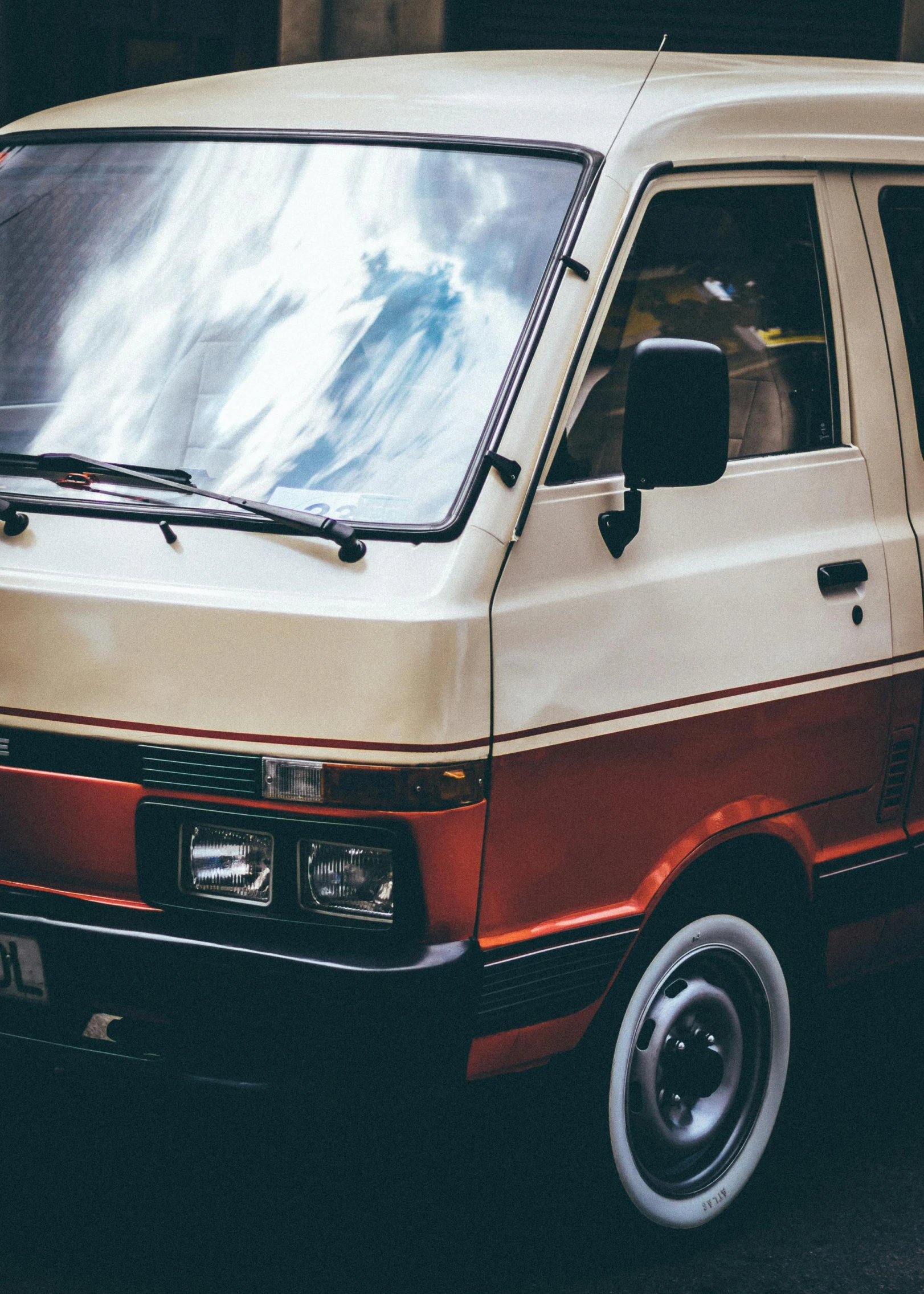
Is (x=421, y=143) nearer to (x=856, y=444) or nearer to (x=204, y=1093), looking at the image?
(x=856, y=444)

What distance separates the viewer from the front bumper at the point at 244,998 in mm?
2684

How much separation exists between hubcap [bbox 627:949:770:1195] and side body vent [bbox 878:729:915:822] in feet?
1.61

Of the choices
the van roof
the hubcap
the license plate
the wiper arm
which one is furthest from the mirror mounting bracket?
the license plate

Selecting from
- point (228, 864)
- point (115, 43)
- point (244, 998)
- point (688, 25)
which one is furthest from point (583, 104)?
point (688, 25)

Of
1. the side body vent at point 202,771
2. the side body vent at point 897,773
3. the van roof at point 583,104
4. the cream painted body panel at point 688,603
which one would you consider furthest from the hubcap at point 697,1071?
the van roof at point 583,104

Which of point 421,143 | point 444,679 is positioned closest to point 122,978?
point 444,679

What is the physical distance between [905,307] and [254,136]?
4.85 ft

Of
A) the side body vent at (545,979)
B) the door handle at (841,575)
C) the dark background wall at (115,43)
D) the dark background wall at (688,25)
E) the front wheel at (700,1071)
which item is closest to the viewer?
the side body vent at (545,979)

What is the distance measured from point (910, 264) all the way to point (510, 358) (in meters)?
1.26

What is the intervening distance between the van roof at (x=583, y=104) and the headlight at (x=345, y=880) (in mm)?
1411

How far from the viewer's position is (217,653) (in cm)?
275

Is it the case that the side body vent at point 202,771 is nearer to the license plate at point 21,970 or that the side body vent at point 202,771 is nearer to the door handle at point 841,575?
the license plate at point 21,970

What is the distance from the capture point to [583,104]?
326cm

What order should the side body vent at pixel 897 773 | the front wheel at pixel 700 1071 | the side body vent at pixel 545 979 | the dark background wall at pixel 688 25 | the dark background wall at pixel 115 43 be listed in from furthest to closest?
the dark background wall at pixel 688 25, the dark background wall at pixel 115 43, the side body vent at pixel 897 773, the front wheel at pixel 700 1071, the side body vent at pixel 545 979
